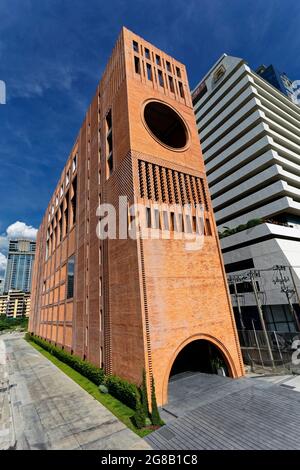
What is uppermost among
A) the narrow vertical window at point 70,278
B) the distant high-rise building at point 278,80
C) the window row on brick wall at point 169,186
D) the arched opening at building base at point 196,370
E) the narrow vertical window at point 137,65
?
the distant high-rise building at point 278,80

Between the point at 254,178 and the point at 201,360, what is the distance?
27.9 meters

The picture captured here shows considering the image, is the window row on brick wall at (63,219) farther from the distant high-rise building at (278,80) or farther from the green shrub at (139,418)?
the distant high-rise building at (278,80)

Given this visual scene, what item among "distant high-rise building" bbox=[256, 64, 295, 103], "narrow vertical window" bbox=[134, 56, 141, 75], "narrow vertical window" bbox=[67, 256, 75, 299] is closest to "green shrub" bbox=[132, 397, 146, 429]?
"narrow vertical window" bbox=[67, 256, 75, 299]

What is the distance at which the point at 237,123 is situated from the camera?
4172 centimetres

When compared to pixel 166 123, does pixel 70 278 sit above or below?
below

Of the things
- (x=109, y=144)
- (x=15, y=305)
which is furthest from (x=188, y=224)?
(x=15, y=305)

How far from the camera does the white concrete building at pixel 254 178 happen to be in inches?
1096

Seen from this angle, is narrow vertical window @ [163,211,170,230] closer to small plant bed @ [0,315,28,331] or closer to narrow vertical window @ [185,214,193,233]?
narrow vertical window @ [185,214,193,233]

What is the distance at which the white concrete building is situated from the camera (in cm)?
2784

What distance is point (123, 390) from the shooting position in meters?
13.6

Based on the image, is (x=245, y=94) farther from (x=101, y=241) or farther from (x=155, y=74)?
(x=101, y=241)

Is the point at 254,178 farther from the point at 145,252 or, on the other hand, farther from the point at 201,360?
the point at 145,252

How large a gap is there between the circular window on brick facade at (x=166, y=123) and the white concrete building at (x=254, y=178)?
14752 mm

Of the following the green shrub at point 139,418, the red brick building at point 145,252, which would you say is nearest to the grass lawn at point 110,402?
the green shrub at point 139,418
